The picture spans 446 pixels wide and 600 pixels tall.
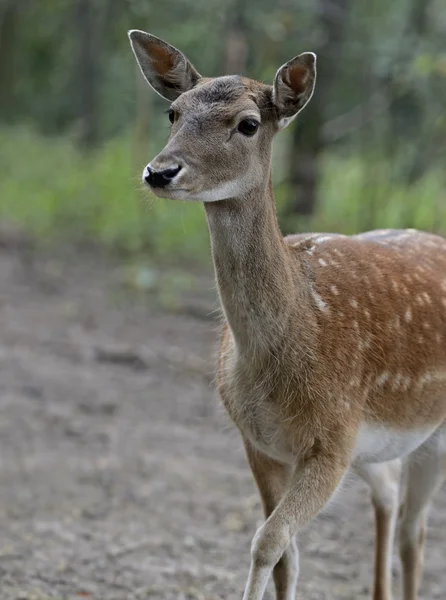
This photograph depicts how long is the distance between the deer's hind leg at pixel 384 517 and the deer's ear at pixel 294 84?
1862 mm

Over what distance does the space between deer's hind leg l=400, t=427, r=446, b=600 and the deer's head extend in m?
1.64

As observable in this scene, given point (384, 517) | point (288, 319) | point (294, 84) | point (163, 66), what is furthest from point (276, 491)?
point (163, 66)

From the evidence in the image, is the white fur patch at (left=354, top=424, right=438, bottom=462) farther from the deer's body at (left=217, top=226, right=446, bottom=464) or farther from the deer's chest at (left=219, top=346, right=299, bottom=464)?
the deer's chest at (left=219, top=346, right=299, bottom=464)

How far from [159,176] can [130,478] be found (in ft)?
12.7

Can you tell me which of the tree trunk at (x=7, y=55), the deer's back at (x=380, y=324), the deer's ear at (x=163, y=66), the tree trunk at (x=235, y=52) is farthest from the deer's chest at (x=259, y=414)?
the tree trunk at (x=7, y=55)

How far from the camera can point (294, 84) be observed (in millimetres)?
3984

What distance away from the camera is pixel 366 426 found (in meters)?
4.21

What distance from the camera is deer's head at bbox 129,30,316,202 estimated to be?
3.59 metres

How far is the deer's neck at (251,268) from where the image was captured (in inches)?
154

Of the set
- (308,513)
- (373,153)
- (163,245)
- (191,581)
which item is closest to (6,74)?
(163,245)

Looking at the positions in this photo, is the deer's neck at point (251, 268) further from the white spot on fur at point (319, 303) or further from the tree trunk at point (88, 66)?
the tree trunk at point (88, 66)

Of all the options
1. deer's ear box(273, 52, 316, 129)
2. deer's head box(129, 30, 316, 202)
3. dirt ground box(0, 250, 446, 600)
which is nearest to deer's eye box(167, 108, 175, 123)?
deer's head box(129, 30, 316, 202)

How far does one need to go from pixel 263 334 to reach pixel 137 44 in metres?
1.31

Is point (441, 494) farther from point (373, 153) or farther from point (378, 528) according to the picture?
point (373, 153)
